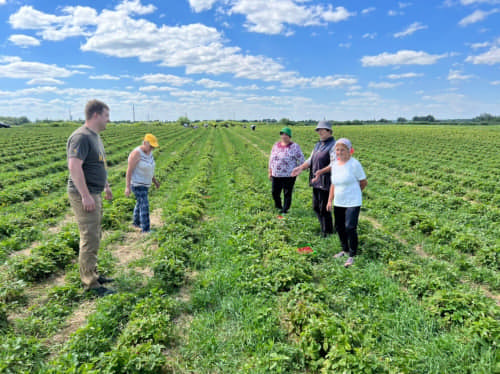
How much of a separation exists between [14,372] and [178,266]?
239 centimetres

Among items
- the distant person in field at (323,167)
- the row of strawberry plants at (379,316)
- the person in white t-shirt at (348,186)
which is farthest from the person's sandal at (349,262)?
the distant person in field at (323,167)

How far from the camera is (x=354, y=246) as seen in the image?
5219mm

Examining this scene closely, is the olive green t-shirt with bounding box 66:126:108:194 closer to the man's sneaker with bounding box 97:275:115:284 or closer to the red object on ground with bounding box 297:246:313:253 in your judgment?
the man's sneaker with bounding box 97:275:115:284

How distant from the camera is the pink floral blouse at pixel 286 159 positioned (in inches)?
285

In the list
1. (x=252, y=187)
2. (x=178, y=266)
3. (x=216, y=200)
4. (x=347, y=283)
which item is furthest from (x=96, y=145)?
(x=252, y=187)

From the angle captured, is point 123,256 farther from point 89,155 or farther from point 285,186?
point 285,186

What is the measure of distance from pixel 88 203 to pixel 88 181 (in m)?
0.34

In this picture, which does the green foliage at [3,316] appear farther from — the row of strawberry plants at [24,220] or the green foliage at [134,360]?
the row of strawberry plants at [24,220]

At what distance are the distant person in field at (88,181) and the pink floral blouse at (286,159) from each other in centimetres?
430

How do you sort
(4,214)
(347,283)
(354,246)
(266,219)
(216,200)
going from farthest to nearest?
1. (216,200)
2. (4,214)
3. (266,219)
4. (354,246)
5. (347,283)

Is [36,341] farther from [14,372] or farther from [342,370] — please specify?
[342,370]

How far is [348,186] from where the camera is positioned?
501cm

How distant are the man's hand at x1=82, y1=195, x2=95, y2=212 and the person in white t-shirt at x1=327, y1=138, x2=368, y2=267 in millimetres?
3912

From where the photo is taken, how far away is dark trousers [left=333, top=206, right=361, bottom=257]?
197 inches
